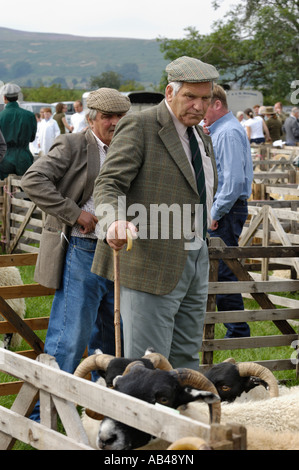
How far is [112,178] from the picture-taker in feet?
11.8

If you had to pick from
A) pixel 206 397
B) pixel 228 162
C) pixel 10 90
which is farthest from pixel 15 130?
pixel 206 397

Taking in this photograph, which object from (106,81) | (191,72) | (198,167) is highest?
(191,72)

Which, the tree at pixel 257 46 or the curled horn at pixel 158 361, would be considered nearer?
the curled horn at pixel 158 361

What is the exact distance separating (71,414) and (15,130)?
926cm

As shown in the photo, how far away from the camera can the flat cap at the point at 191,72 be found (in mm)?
3598

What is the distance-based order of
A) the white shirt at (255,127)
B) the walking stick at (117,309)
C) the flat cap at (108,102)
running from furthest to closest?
the white shirt at (255,127)
the flat cap at (108,102)
the walking stick at (117,309)

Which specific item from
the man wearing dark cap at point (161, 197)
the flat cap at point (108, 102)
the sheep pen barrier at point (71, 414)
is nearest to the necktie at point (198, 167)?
the man wearing dark cap at point (161, 197)

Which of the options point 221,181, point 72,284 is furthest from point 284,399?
point 221,181

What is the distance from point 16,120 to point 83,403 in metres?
9.41

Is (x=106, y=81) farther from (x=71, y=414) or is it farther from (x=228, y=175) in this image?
(x=71, y=414)

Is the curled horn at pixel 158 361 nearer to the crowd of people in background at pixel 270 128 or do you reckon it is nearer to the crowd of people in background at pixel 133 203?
the crowd of people in background at pixel 133 203

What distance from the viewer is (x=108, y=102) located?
14.6 ft
